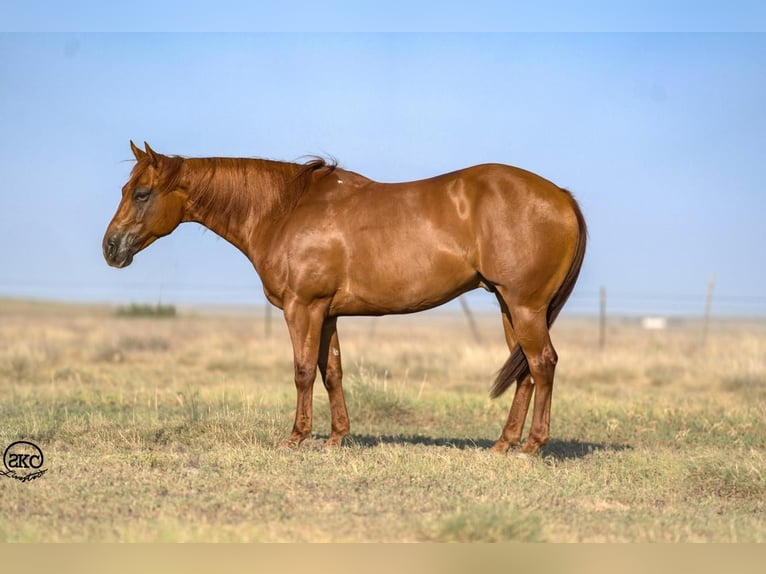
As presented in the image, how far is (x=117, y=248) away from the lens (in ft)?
25.6

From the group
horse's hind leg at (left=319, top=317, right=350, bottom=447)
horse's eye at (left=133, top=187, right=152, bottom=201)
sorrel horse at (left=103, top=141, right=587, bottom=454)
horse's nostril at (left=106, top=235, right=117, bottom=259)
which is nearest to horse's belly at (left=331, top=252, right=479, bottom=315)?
sorrel horse at (left=103, top=141, right=587, bottom=454)

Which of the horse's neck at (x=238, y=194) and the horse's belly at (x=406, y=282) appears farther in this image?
the horse's neck at (x=238, y=194)

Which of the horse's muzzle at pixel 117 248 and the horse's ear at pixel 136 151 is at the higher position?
the horse's ear at pixel 136 151

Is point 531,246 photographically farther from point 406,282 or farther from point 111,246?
point 111,246

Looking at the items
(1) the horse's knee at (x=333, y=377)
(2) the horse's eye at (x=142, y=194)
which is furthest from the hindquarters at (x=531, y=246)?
(2) the horse's eye at (x=142, y=194)

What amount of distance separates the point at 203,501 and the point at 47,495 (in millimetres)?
1017

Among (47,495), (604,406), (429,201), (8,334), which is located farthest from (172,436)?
(8,334)

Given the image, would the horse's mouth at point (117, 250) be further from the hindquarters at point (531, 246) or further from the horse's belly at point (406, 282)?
the hindquarters at point (531, 246)

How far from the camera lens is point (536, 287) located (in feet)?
23.8

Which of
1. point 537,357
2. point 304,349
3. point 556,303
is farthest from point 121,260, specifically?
point 556,303

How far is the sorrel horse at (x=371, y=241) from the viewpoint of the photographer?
7.24 meters

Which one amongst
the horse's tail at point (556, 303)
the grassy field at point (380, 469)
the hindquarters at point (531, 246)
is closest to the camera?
the grassy field at point (380, 469)

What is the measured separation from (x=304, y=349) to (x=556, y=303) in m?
2.19

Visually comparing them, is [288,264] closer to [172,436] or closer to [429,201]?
[429,201]
